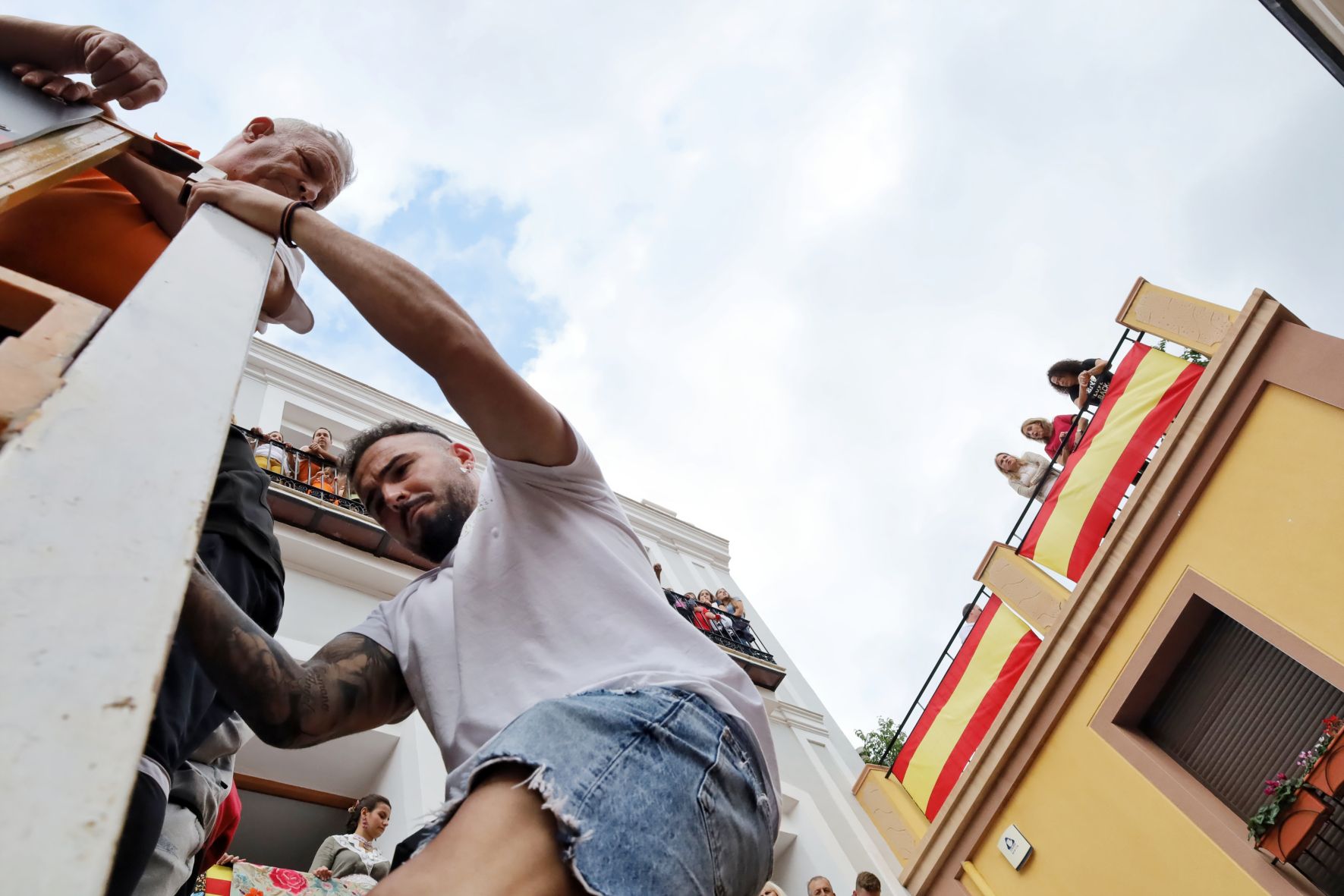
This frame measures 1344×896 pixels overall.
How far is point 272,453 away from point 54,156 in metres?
7.25

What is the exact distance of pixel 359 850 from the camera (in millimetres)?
4781

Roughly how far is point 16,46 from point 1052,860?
28.1 ft

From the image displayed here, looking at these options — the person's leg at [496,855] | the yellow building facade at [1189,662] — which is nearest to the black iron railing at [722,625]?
the yellow building facade at [1189,662]

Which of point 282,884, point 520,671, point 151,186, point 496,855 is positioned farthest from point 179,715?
point 282,884

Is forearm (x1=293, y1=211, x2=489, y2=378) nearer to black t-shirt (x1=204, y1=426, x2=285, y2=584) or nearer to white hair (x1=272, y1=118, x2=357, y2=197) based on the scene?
black t-shirt (x1=204, y1=426, x2=285, y2=584)

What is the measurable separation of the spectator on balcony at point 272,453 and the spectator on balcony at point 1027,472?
832 cm

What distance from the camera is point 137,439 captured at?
2.58ft

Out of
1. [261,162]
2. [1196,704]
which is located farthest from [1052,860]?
[261,162]

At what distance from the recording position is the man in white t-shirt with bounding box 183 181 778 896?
1224 mm

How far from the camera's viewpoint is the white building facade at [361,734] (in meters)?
5.74

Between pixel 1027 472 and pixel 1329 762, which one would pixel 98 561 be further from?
pixel 1027 472

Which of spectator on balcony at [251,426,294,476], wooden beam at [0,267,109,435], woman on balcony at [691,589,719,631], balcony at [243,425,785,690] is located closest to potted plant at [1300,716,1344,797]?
balcony at [243,425,785,690]

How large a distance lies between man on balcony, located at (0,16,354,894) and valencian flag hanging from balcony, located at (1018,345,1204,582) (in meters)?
8.24

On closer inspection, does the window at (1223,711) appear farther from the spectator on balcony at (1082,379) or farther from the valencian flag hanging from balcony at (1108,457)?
the spectator on balcony at (1082,379)
